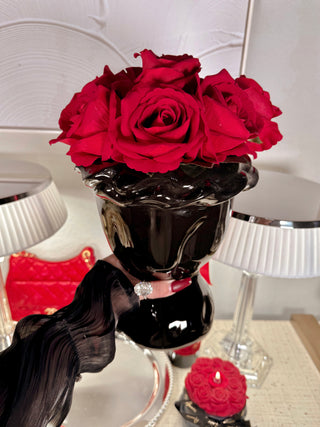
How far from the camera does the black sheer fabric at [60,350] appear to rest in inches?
14.5

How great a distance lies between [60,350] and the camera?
39 centimetres

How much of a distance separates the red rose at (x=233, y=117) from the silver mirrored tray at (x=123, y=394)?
0.41 metres

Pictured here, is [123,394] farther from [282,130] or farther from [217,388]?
[282,130]

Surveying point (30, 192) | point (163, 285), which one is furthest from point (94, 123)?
point (30, 192)

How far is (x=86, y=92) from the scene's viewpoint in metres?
0.38

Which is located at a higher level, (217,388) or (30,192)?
(30,192)

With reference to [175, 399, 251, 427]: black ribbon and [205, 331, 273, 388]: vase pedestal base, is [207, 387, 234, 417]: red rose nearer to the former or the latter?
[175, 399, 251, 427]: black ribbon

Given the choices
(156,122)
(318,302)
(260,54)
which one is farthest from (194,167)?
(318,302)

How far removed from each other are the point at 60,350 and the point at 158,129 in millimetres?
277

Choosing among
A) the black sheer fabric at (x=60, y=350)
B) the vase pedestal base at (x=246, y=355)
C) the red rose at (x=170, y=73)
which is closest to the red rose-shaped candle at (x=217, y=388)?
the vase pedestal base at (x=246, y=355)

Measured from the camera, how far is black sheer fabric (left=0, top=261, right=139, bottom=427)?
37 cm

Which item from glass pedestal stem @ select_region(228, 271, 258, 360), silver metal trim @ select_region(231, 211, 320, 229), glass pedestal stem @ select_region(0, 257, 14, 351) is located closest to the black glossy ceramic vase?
silver metal trim @ select_region(231, 211, 320, 229)

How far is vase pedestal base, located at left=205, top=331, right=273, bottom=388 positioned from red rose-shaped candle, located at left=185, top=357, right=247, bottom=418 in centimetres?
14

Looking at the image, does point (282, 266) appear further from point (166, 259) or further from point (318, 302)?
point (318, 302)
